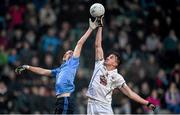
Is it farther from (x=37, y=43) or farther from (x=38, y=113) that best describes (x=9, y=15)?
(x=38, y=113)

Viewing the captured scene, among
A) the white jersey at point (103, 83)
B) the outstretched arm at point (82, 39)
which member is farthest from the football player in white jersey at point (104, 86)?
the outstretched arm at point (82, 39)

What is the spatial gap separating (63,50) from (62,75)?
8296mm

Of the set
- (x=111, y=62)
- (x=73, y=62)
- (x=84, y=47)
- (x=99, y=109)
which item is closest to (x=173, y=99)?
(x=84, y=47)

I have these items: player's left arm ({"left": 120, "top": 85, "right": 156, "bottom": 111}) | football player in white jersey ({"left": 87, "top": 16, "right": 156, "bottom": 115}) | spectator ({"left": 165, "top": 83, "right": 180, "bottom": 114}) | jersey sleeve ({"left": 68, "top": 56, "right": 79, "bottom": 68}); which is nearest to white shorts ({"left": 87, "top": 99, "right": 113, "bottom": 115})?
football player in white jersey ({"left": 87, "top": 16, "right": 156, "bottom": 115})

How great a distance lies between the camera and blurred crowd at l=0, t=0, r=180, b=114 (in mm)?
19031

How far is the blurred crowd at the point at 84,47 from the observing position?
19.0 metres

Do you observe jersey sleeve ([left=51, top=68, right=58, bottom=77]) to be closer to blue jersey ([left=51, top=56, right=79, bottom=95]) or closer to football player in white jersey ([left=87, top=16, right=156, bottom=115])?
blue jersey ([left=51, top=56, right=79, bottom=95])

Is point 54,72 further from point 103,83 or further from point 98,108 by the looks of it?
point 98,108

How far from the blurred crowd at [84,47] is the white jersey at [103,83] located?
6.13 metres

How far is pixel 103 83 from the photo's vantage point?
1220 cm

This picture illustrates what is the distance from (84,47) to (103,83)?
8771 millimetres

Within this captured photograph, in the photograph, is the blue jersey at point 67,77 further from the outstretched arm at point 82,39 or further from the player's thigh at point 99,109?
the player's thigh at point 99,109

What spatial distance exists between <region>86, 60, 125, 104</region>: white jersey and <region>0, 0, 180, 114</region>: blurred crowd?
6132 mm

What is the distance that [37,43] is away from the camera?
69.7 feet
